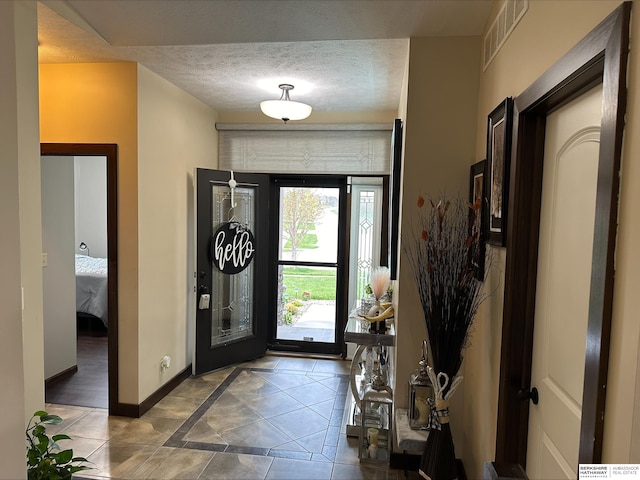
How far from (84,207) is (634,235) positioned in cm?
749

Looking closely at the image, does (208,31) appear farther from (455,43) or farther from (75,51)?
(455,43)

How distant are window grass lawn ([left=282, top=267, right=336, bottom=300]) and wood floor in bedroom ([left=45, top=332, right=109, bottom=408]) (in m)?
1.99

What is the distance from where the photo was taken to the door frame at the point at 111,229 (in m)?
3.05

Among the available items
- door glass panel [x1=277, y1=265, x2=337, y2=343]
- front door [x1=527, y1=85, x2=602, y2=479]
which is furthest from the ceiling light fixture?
front door [x1=527, y1=85, x2=602, y2=479]

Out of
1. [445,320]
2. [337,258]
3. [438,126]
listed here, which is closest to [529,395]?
[445,320]

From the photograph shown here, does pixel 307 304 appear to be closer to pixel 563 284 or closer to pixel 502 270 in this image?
pixel 502 270

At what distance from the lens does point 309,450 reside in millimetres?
2775

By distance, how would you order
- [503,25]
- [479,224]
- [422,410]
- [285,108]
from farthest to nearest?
1. [285,108]
2. [422,410]
3. [479,224]
4. [503,25]

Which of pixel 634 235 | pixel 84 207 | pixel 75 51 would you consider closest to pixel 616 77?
pixel 634 235

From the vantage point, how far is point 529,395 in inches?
66.3

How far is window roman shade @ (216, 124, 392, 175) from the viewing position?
4199 mm

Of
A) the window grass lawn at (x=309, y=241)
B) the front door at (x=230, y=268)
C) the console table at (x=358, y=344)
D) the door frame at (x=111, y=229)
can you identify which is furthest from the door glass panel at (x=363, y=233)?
the door frame at (x=111, y=229)

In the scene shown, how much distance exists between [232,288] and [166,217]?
112 centimetres

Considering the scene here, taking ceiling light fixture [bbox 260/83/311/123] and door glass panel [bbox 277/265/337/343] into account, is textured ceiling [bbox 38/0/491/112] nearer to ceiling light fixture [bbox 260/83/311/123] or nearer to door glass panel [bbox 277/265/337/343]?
ceiling light fixture [bbox 260/83/311/123]
